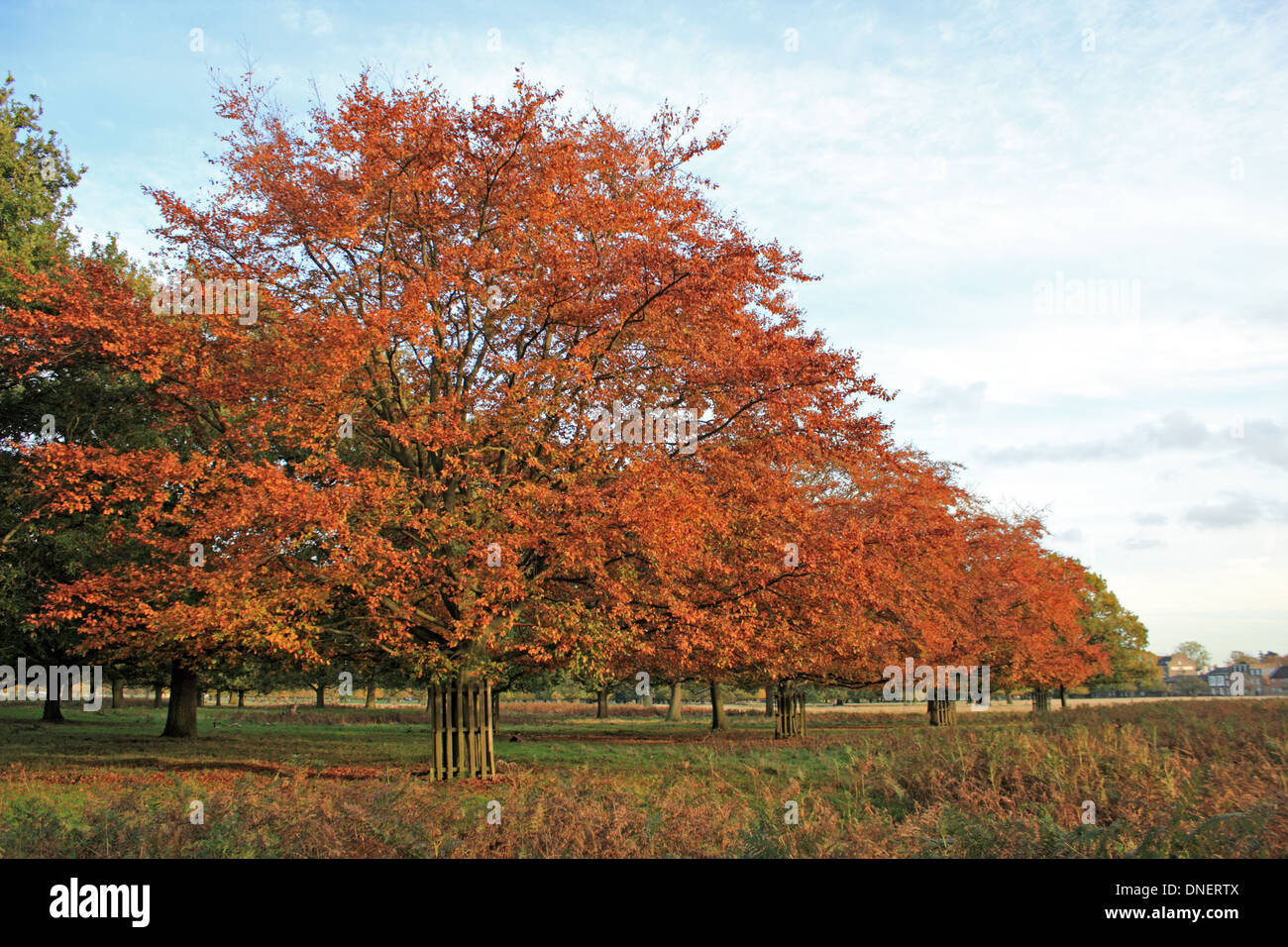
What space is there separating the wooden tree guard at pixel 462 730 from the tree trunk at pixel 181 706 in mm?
18346

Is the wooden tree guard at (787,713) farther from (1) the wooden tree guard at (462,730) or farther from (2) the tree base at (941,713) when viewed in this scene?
(1) the wooden tree guard at (462,730)

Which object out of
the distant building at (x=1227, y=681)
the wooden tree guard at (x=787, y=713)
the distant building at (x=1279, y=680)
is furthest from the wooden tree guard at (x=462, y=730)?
the distant building at (x=1279, y=680)

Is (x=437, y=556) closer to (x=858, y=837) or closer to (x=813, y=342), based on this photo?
(x=813, y=342)

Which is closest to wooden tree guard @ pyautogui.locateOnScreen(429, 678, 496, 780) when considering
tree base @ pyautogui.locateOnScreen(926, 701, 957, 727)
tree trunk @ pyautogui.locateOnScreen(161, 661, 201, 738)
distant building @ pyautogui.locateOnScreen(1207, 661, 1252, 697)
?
tree trunk @ pyautogui.locateOnScreen(161, 661, 201, 738)

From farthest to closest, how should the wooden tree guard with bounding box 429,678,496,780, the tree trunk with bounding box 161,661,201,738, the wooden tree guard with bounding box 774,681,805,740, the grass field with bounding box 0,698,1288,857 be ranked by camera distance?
the wooden tree guard with bounding box 774,681,805,740, the tree trunk with bounding box 161,661,201,738, the wooden tree guard with bounding box 429,678,496,780, the grass field with bounding box 0,698,1288,857

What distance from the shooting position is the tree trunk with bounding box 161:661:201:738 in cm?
3175

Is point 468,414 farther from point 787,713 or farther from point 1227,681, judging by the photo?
point 1227,681

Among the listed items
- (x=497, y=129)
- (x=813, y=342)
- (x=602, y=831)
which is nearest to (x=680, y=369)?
(x=813, y=342)

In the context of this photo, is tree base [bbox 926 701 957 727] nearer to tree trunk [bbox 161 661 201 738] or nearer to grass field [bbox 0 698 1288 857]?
grass field [bbox 0 698 1288 857]

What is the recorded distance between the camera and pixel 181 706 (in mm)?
31953

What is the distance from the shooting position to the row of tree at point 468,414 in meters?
14.8

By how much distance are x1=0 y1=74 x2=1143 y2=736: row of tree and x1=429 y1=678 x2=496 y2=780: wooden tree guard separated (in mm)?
1090
